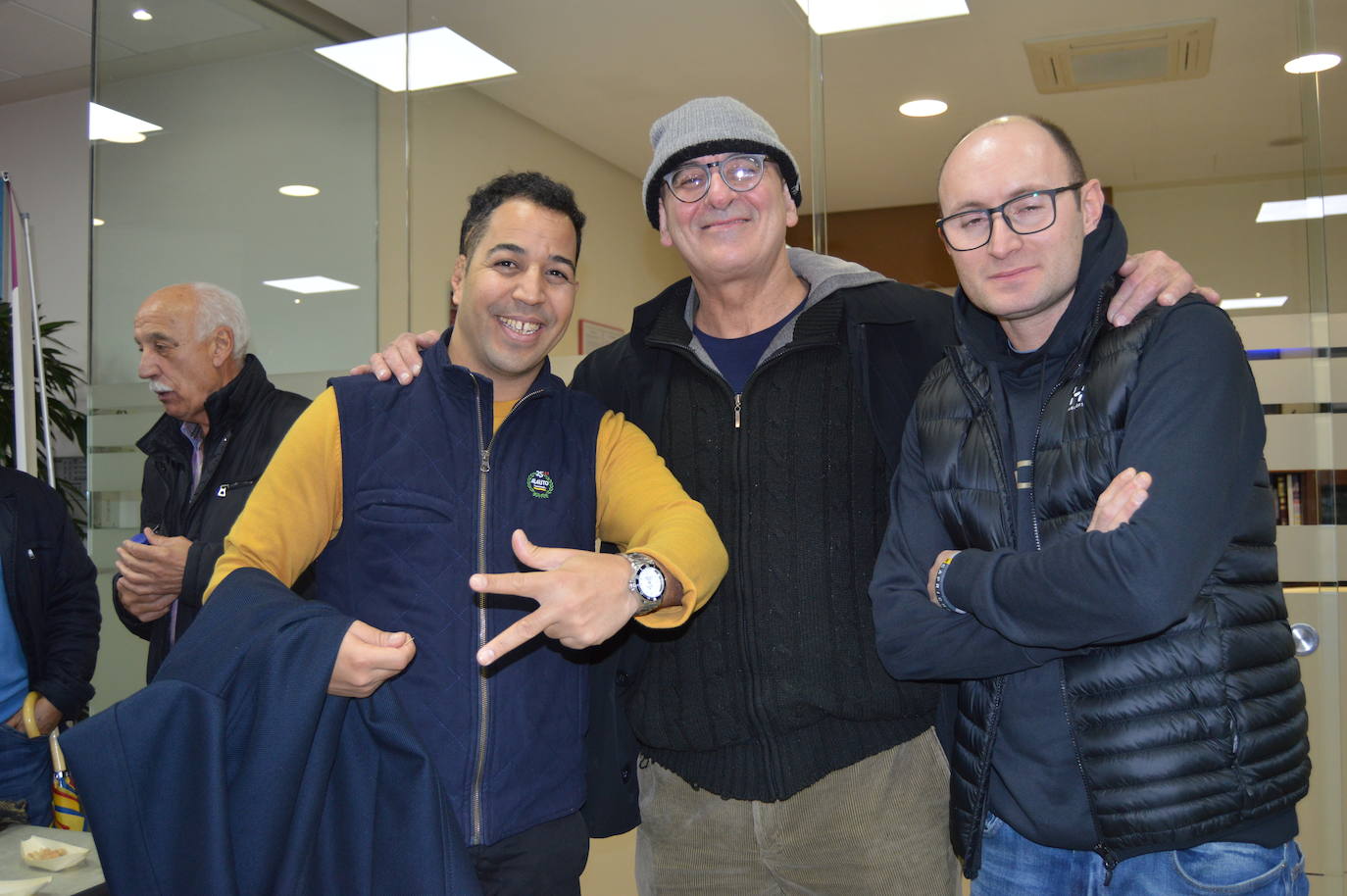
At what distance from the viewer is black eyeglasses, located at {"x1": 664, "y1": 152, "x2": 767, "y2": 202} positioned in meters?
1.94

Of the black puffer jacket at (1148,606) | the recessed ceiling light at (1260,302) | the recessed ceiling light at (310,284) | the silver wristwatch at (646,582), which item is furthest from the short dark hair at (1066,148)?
the recessed ceiling light at (310,284)

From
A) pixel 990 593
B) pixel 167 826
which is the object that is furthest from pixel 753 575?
pixel 167 826

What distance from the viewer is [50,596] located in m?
3.04

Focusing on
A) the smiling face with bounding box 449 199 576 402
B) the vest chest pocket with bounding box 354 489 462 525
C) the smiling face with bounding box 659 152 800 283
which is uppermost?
the smiling face with bounding box 659 152 800 283

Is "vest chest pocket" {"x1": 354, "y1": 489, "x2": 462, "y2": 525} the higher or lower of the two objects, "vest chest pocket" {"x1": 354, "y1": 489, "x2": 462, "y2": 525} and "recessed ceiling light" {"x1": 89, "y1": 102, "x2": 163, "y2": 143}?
the lower

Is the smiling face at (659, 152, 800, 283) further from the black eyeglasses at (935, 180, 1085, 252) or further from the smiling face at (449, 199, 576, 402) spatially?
the black eyeglasses at (935, 180, 1085, 252)

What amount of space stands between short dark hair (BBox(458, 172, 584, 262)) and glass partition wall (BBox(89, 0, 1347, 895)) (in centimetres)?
71

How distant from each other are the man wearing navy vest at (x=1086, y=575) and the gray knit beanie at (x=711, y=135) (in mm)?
376

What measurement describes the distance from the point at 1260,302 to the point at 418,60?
9.99 feet

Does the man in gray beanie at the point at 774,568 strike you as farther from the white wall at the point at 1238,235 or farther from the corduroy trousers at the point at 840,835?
the white wall at the point at 1238,235

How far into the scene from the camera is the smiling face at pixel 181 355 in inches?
118

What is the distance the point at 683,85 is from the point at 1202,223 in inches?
68.9

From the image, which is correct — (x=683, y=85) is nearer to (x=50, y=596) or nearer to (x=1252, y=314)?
(x=1252, y=314)

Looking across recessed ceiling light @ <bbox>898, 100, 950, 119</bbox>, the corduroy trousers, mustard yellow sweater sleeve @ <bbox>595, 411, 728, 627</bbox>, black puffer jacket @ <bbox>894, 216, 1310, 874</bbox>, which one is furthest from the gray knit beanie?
recessed ceiling light @ <bbox>898, 100, 950, 119</bbox>
